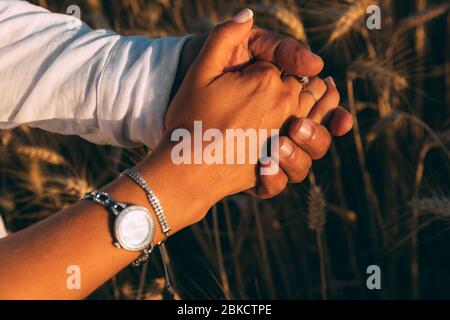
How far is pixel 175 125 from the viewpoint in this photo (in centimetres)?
94

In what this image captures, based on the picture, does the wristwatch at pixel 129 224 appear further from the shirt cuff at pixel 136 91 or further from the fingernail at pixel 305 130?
the fingernail at pixel 305 130

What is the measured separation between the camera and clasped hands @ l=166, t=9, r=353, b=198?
952 millimetres

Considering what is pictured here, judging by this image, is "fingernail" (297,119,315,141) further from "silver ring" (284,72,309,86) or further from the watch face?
the watch face

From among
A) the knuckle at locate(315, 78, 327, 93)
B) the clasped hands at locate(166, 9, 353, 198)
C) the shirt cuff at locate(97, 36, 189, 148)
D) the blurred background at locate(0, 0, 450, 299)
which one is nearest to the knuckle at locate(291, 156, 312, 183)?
the clasped hands at locate(166, 9, 353, 198)

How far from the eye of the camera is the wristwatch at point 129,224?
81 centimetres

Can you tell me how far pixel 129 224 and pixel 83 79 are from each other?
0.29m

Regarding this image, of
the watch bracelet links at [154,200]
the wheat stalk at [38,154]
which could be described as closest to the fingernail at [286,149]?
the watch bracelet links at [154,200]

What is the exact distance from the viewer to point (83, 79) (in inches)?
39.0

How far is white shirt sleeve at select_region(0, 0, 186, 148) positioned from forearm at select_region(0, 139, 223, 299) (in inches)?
4.8

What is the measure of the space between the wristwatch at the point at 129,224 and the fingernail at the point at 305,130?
0.93 feet

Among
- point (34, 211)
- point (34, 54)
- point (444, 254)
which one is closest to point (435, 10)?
point (444, 254)

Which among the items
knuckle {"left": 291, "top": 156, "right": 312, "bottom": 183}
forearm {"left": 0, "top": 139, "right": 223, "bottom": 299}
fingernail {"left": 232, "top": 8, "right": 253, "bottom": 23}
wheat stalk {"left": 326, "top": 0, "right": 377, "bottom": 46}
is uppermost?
wheat stalk {"left": 326, "top": 0, "right": 377, "bottom": 46}

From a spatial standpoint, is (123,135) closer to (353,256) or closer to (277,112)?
(277,112)

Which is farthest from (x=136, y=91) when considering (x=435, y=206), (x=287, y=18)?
(x=435, y=206)
